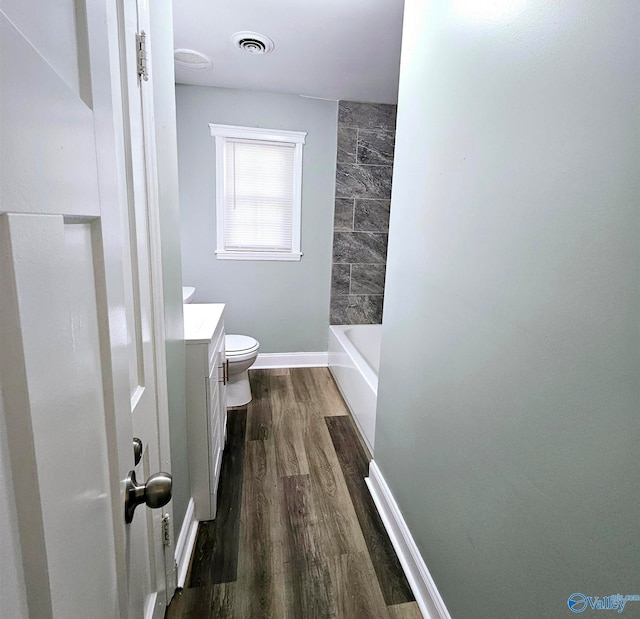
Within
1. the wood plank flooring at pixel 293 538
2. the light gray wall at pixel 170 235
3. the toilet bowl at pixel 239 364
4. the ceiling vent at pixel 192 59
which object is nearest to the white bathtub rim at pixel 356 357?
the wood plank flooring at pixel 293 538

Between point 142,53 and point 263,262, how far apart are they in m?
2.41

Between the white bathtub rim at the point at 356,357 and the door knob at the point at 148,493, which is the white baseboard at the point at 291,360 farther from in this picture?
the door knob at the point at 148,493

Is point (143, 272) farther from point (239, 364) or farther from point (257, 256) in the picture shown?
point (257, 256)

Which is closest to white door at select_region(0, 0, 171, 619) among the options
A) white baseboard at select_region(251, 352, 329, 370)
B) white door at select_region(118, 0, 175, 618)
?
white door at select_region(118, 0, 175, 618)

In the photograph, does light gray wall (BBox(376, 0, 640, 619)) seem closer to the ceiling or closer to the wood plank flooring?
the wood plank flooring

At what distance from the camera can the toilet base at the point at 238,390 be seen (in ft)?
8.80

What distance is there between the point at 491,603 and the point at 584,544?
0.41 m

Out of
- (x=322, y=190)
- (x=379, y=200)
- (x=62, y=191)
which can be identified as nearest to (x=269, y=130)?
(x=322, y=190)

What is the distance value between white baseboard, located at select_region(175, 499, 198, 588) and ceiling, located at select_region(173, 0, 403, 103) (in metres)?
2.45

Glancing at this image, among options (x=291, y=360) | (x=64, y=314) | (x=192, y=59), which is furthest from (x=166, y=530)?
(x=192, y=59)

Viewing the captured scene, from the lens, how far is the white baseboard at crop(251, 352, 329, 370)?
3.48m

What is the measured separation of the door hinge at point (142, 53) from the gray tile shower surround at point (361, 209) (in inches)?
96.1

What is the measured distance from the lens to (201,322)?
1726mm

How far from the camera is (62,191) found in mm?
358
